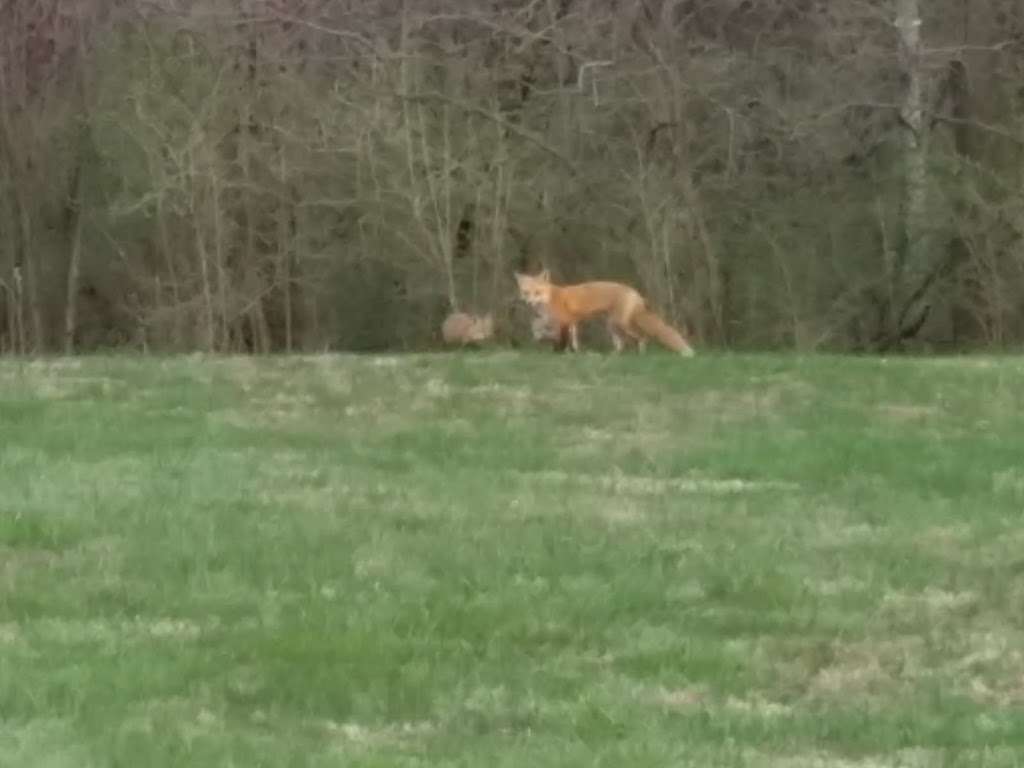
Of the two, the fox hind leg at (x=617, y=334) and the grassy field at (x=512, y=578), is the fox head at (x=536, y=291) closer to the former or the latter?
the fox hind leg at (x=617, y=334)

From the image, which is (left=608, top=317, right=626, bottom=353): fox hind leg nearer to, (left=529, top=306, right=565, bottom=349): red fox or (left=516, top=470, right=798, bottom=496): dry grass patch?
(left=529, top=306, right=565, bottom=349): red fox

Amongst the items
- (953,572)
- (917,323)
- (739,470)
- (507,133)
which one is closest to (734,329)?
(917,323)

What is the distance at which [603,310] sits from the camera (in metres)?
18.8

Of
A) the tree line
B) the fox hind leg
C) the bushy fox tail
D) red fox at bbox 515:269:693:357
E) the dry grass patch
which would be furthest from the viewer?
the tree line

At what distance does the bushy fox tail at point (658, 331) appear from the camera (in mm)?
18328

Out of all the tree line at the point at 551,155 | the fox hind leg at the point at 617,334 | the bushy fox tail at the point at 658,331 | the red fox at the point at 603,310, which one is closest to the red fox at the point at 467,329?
the tree line at the point at 551,155

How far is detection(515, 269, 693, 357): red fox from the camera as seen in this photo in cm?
1866

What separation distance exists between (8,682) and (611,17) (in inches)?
681

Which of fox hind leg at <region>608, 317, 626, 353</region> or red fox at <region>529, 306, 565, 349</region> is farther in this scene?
red fox at <region>529, 306, 565, 349</region>

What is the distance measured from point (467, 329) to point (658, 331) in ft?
12.3

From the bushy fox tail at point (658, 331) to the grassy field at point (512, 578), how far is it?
3.16 m

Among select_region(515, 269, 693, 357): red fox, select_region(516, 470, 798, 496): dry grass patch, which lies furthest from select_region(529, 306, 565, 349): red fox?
select_region(516, 470, 798, 496): dry grass patch

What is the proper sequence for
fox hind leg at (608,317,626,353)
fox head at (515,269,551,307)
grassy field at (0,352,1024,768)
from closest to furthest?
grassy field at (0,352,1024,768)
fox hind leg at (608,317,626,353)
fox head at (515,269,551,307)

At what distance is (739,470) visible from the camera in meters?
11.9
